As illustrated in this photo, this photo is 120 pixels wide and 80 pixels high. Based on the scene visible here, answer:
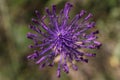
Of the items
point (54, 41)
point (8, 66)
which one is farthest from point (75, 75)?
point (54, 41)

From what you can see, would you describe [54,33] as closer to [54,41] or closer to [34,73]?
[54,41]

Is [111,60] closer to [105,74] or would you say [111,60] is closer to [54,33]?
[105,74]

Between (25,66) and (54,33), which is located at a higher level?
(54,33)

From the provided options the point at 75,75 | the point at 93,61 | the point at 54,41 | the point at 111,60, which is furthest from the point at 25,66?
the point at 54,41

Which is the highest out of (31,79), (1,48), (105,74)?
(1,48)

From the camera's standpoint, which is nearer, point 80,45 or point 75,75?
point 80,45

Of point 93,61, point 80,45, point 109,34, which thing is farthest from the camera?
point 93,61

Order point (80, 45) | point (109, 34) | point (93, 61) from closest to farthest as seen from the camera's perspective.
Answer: point (80, 45), point (109, 34), point (93, 61)
